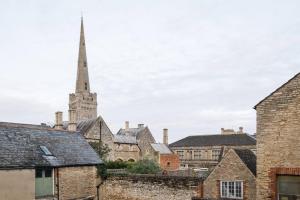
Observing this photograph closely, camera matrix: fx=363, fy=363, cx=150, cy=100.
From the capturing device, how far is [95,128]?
50.8 metres

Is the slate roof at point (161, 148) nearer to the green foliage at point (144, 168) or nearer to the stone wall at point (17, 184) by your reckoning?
the green foliage at point (144, 168)

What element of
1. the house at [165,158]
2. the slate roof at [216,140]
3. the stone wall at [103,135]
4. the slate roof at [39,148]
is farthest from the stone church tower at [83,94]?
the slate roof at [39,148]

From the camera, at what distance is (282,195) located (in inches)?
578

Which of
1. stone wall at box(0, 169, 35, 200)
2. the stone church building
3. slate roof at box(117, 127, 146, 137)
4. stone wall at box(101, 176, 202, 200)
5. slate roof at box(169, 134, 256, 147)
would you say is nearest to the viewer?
stone wall at box(0, 169, 35, 200)

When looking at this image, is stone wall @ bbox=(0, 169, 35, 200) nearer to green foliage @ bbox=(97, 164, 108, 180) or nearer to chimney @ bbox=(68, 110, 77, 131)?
Answer: green foliage @ bbox=(97, 164, 108, 180)

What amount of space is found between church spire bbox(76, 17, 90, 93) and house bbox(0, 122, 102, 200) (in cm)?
6152

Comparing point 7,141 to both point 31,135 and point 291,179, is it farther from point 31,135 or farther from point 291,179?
point 291,179

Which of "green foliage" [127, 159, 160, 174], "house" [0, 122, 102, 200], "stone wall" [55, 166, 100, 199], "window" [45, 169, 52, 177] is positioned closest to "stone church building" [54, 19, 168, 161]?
"green foliage" [127, 159, 160, 174]

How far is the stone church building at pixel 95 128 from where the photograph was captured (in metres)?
49.8

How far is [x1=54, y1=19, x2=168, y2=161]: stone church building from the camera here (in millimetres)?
49812

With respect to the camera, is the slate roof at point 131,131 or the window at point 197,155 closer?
the slate roof at point 131,131

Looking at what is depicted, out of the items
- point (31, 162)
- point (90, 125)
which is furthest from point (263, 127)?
point (90, 125)

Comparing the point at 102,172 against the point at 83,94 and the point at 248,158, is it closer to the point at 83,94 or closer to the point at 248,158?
the point at 248,158

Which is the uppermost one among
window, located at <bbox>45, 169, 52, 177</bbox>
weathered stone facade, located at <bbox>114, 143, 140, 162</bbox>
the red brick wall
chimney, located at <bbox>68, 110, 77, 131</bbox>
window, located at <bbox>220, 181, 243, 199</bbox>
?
chimney, located at <bbox>68, 110, 77, 131</bbox>
